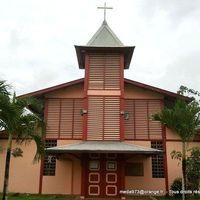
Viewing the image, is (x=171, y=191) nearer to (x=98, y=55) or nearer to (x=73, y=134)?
(x=73, y=134)

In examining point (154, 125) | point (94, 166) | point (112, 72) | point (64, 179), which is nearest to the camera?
point (94, 166)

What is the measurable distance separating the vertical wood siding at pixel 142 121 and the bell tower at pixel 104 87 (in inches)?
52.8

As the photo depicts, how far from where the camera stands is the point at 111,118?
73.7ft

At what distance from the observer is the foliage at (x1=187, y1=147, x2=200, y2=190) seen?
66.7ft

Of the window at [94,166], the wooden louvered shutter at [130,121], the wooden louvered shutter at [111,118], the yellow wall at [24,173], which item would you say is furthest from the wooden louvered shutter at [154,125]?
the yellow wall at [24,173]

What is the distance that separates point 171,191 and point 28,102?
10.4m

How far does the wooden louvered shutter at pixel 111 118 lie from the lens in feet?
72.6

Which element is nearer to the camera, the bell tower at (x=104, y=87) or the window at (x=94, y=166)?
the window at (x=94, y=166)

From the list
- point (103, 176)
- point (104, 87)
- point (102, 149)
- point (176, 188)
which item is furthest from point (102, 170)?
point (104, 87)

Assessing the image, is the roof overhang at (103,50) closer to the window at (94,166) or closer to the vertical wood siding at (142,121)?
the vertical wood siding at (142,121)

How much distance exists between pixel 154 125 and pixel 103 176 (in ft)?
15.5

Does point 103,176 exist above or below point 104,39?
below

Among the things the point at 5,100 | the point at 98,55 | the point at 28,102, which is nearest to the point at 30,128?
the point at 28,102

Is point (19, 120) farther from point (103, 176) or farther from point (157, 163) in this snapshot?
point (157, 163)
